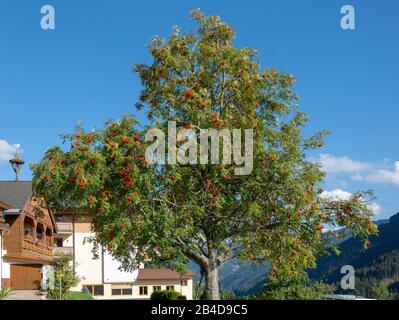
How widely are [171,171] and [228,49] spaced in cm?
571

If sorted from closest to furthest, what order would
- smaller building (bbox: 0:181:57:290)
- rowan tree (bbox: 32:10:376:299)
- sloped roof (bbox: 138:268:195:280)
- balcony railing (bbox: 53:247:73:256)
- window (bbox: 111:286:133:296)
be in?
rowan tree (bbox: 32:10:376:299) → smaller building (bbox: 0:181:57:290) → balcony railing (bbox: 53:247:73:256) → window (bbox: 111:286:133:296) → sloped roof (bbox: 138:268:195:280)

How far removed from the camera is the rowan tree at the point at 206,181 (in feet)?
65.8

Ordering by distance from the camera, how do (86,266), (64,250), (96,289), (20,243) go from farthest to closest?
(96,289) < (86,266) < (64,250) < (20,243)

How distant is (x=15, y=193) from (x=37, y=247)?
230 inches

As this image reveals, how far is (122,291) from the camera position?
212ft

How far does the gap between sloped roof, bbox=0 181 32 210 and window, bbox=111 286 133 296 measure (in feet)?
62.9

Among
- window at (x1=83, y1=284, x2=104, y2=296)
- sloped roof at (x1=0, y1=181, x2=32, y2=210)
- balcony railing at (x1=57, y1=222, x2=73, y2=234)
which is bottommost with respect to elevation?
window at (x1=83, y1=284, x2=104, y2=296)

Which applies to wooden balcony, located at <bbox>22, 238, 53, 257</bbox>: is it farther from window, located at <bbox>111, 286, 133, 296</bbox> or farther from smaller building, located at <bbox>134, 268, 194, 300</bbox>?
smaller building, located at <bbox>134, 268, 194, 300</bbox>

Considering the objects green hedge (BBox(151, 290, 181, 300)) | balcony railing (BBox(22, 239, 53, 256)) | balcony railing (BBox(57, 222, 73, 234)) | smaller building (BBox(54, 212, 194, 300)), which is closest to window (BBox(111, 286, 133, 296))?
smaller building (BBox(54, 212, 194, 300))

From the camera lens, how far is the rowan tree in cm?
2005

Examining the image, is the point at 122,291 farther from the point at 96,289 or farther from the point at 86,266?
the point at 86,266

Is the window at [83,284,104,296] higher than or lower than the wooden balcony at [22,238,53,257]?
lower

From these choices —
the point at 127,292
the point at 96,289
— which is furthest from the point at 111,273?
the point at 127,292

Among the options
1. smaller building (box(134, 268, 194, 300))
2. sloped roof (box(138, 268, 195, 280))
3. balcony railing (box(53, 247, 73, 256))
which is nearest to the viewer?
balcony railing (box(53, 247, 73, 256))
